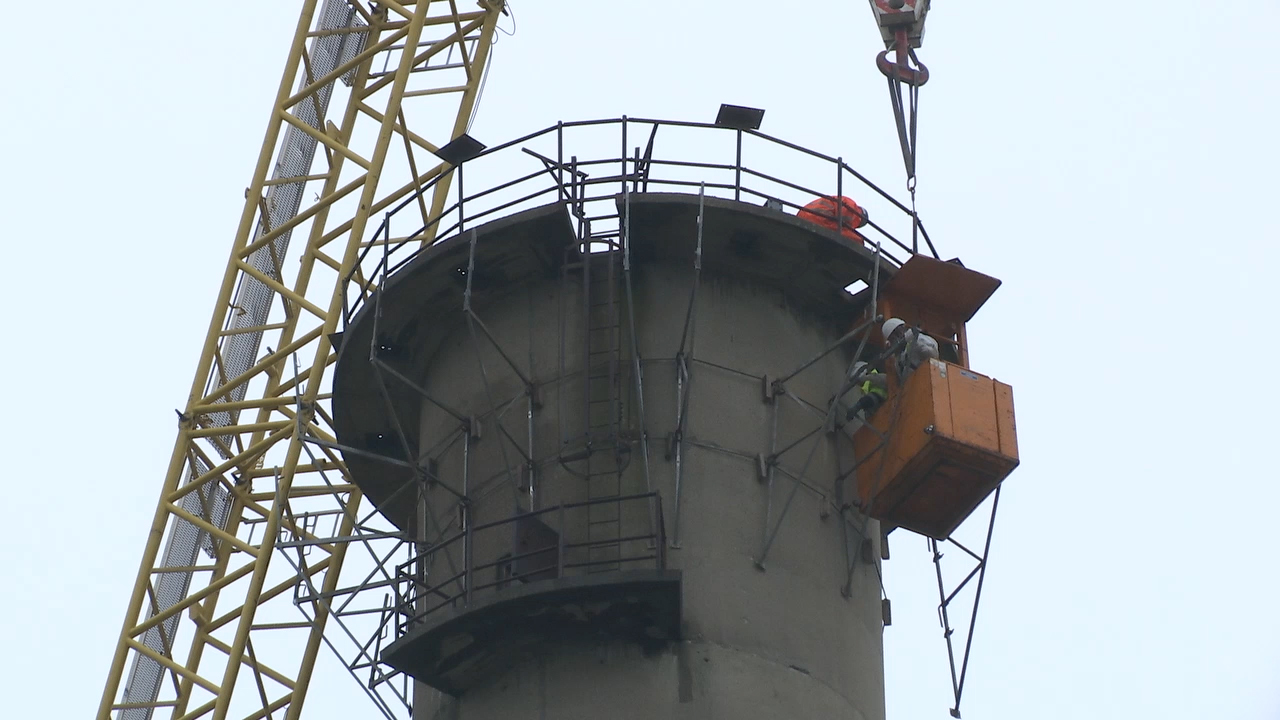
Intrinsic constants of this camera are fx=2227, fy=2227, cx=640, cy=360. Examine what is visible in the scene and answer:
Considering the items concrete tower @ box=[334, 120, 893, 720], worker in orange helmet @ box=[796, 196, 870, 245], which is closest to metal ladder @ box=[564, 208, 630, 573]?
concrete tower @ box=[334, 120, 893, 720]

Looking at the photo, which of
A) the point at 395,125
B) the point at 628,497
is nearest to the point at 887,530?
the point at 628,497

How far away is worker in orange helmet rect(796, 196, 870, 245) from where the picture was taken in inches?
1287

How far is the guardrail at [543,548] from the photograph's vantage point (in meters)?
28.8

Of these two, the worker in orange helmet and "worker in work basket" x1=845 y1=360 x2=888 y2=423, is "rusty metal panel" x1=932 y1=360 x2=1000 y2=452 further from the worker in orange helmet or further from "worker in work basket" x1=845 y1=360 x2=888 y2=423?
the worker in orange helmet

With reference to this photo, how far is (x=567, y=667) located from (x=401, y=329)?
6354 mm

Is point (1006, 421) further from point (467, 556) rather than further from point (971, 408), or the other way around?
point (467, 556)

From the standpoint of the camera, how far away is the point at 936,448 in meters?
29.8

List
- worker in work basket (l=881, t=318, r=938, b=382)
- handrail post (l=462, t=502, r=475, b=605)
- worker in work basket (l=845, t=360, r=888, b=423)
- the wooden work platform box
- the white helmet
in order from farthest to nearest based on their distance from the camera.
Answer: the white helmet < worker in work basket (l=845, t=360, r=888, b=423) < worker in work basket (l=881, t=318, r=938, b=382) < the wooden work platform box < handrail post (l=462, t=502, r=475, b=605)

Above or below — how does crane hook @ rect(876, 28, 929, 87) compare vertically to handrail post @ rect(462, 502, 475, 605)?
above

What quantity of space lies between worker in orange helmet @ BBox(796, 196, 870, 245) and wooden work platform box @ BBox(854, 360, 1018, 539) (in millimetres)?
3179

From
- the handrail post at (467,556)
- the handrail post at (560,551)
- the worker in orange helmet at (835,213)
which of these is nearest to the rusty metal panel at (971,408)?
the worker in orange helmet at (835,213)

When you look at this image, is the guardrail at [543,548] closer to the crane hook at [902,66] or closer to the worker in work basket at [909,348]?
the worker in work basket at [909,348]

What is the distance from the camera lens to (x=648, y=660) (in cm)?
2844

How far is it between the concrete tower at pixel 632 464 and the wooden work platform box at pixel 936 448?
18.8 inches
